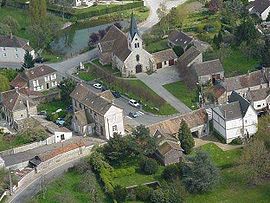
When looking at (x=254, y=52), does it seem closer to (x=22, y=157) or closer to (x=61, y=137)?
(x=61, y=137)

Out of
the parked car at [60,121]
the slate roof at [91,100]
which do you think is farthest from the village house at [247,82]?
the parked car at [60,121]

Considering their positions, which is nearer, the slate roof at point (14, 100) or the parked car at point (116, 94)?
the slate roof at point (14, 100)

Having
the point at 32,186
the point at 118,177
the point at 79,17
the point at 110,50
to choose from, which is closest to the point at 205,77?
the point at 110,50

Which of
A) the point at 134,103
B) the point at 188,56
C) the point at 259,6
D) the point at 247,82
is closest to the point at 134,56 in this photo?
the point at 188,56

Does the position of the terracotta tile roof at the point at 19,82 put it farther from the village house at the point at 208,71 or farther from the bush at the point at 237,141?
the bush at the point at 237,141

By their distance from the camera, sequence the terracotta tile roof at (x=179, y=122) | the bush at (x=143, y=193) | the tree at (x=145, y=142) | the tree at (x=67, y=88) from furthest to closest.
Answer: the tree at (x=67, y=88), the terracotta tile roof at (x=179, y=122), the tree at (x=145, y=142), the bush at (x=143, y=193)

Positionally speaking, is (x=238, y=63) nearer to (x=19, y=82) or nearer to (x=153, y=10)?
(x=19, y=82)
